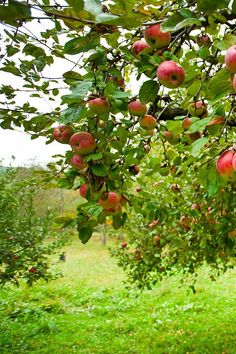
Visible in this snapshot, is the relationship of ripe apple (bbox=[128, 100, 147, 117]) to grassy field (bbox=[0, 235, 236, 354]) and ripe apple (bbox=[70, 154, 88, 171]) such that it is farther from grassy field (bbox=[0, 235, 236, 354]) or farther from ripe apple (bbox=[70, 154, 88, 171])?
grassy field (bbox=[0, 235, 236, 354])

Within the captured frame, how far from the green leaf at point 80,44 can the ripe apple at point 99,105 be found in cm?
17

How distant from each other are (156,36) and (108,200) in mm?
626

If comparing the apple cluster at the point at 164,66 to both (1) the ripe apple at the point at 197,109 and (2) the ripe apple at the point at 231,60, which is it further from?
(1) the ripe apple at the point at 197,109

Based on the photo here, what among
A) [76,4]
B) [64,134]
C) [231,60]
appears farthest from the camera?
[64,134]

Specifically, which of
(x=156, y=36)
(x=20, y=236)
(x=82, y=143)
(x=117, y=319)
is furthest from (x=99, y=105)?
(x=117, y=319)

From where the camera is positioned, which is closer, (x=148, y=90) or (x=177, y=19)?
(x=177, y=19)

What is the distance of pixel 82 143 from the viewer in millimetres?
1349

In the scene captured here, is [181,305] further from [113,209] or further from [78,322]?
[113,209]

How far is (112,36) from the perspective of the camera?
118 centimetres

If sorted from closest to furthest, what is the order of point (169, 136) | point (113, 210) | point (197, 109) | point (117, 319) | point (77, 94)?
point (77, 94), point (113, 210), point (197, 109), point (169, 136), point (117, 319)

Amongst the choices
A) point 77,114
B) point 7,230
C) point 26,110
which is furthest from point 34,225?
point 77,114

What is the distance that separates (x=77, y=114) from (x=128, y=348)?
20.1ft

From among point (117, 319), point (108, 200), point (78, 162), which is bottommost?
point (108, 200)

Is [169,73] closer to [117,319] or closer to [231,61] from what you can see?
[231,61]
